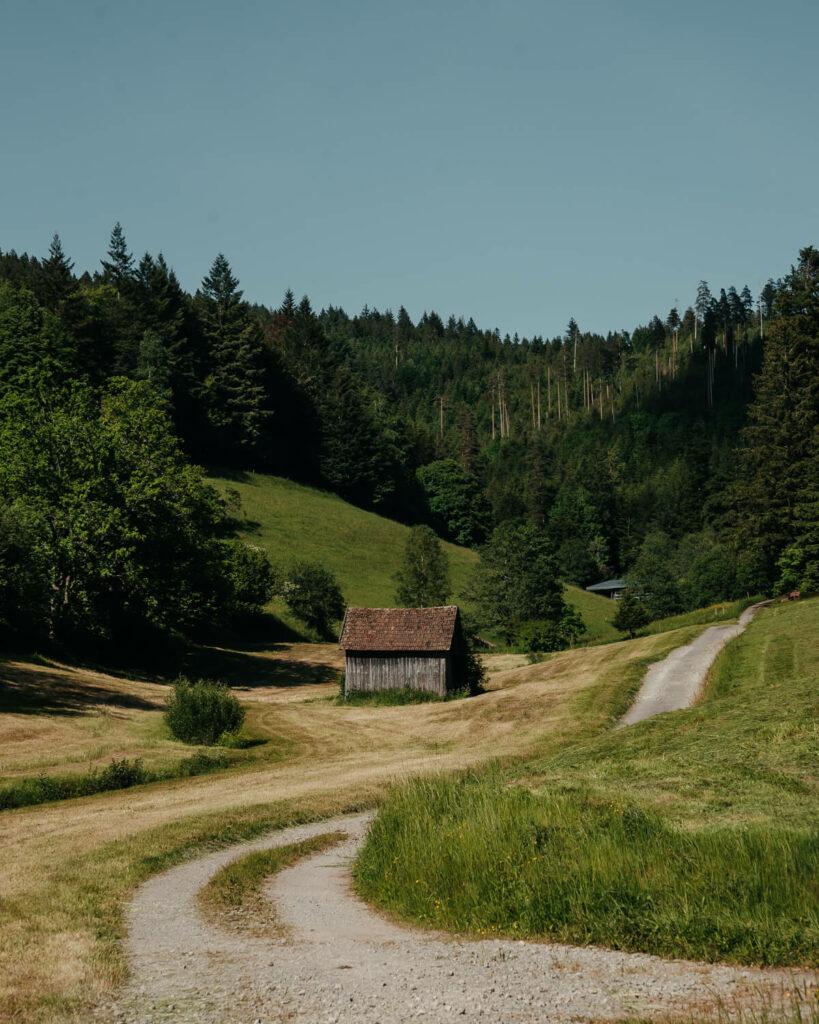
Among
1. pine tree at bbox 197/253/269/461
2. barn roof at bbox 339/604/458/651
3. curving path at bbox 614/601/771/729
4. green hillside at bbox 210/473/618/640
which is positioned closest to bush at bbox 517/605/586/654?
green hillside at bbox 210/473/618/640

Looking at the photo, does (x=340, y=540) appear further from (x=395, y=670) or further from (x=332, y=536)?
(x=395, y=670)

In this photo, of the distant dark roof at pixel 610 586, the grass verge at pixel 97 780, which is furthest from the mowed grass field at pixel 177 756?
the distant dark roof at pixel 610 586

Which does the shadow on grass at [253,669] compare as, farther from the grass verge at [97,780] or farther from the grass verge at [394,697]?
the grass verge at [97,780]

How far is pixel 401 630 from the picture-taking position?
52.8 metres

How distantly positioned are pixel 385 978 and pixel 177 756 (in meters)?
24.9

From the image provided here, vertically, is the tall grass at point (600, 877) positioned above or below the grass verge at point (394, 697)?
above

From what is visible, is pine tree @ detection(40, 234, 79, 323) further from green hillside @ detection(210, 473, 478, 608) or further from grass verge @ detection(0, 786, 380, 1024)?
grass verge @ detection(0, 786, 380, 1024)

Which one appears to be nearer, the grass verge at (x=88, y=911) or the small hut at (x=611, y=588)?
the grass verge at (x=88, y=911)

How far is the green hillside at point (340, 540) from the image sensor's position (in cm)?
8900

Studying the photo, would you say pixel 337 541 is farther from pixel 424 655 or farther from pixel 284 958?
pixel 284 958

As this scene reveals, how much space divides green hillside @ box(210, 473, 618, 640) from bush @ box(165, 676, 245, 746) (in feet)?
136

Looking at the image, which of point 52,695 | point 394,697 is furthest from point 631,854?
point 394,697

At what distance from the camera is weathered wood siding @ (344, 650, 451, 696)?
169 feet

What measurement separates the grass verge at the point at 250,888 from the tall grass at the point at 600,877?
5.83ft
